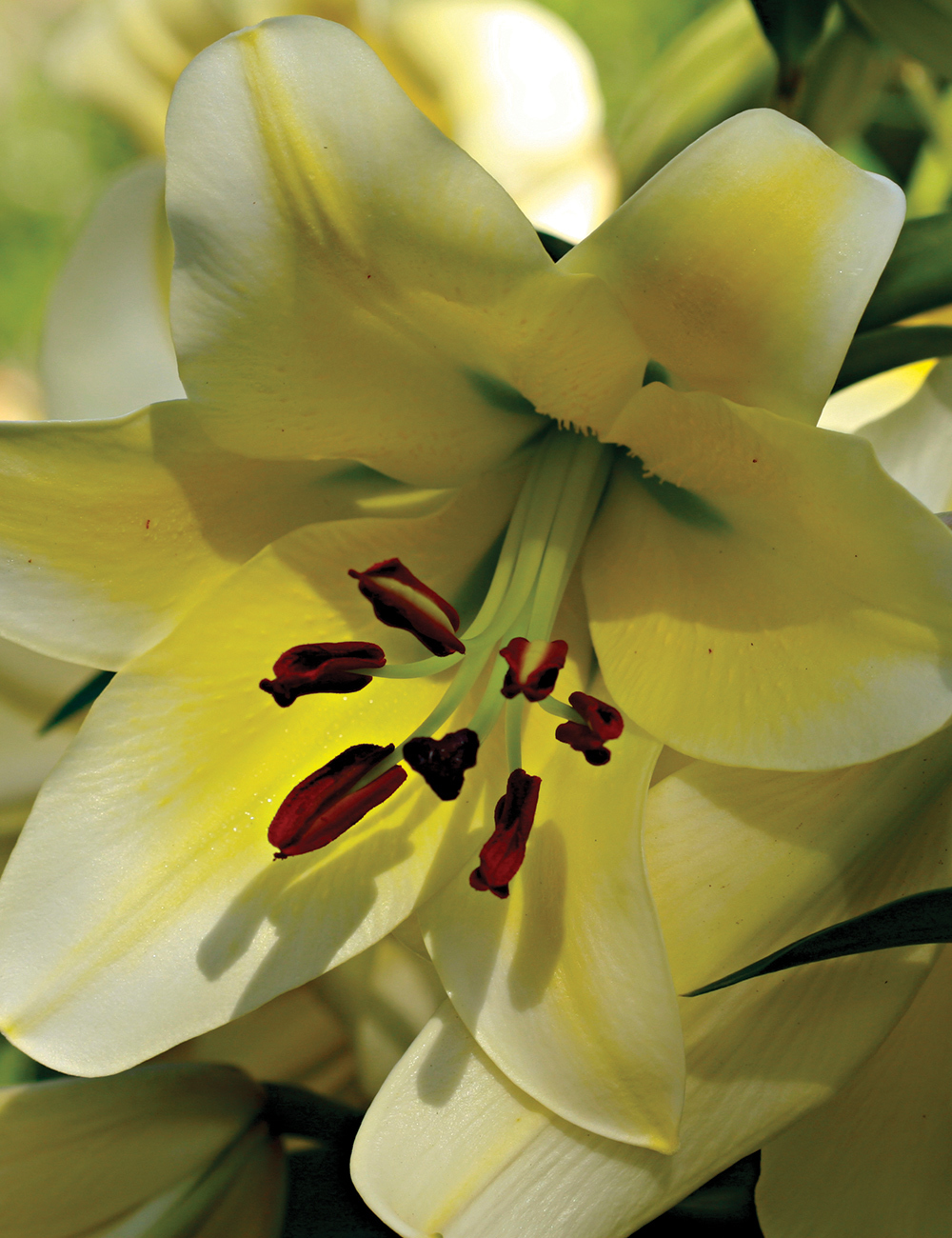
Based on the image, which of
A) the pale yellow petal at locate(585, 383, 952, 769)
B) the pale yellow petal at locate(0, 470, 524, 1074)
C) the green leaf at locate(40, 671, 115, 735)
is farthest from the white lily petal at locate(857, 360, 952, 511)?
the green leaf at locate(40, 671, 115, 735)

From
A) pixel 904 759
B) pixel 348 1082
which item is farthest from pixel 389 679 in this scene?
pixel 348 1082

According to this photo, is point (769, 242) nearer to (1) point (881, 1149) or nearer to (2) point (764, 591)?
(2) point (764, 591)

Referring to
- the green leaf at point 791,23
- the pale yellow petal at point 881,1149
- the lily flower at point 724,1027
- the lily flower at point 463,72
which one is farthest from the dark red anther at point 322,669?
the lily flower at point 463,72

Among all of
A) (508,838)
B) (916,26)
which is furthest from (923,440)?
(508,838)

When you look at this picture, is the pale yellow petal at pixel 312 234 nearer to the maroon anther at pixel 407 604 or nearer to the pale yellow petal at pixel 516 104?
Answer: the maroon anther at pixel 407 604

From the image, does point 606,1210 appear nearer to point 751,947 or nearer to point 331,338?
point 751,947

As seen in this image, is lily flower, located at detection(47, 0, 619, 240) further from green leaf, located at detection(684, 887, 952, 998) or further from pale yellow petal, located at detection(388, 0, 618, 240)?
green leaf, located at detection(684, 887, 952, 998)
